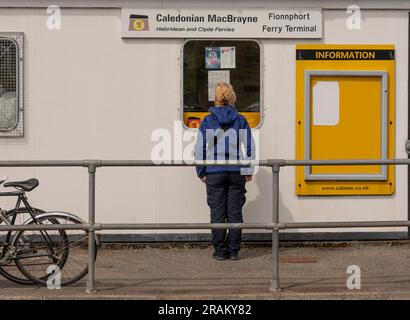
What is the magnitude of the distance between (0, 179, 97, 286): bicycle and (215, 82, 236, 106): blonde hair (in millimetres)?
2055

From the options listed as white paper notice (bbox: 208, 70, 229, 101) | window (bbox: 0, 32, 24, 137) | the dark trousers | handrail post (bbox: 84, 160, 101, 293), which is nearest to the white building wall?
window (bbox: 0, 32, 24, 137)

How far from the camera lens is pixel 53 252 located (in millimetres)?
7441

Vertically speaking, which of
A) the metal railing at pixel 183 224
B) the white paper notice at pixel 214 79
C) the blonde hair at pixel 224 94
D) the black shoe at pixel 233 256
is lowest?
the black shoe at pixel 233 256

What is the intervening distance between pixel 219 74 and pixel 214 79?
7 cm

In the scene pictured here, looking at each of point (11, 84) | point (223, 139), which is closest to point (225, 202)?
point (223, 139)

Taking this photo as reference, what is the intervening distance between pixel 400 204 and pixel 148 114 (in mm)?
2793

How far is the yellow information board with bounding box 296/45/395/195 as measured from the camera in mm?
9250

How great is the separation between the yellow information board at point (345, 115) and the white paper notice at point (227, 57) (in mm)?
673

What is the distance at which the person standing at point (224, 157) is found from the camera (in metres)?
8.59

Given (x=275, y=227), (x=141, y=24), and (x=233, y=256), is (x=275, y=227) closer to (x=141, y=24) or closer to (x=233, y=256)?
(x=233, y=256)

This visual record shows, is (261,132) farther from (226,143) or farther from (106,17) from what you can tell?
(106,17)

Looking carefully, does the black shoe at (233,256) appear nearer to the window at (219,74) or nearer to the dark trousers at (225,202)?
the dark trousers at (225,202)

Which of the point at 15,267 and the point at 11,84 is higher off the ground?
the point at 11,84

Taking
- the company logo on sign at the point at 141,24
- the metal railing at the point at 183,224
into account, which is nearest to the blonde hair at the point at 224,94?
the company logo on sign at the point at 141,24
